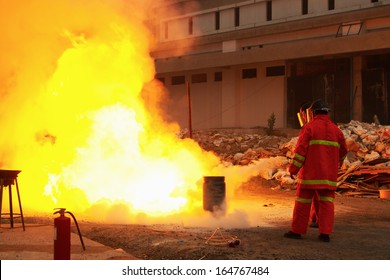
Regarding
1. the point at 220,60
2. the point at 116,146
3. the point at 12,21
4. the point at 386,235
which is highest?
the point at 220,60

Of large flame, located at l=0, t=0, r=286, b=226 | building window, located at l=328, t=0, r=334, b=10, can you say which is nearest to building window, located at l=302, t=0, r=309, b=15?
building window, located at l=328, t=0, r=334, b=10

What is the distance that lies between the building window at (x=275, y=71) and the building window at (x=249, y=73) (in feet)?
2.49

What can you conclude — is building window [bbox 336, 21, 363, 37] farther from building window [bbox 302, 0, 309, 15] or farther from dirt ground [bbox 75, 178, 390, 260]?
dirt ground [bbox 75, 178, 390, 260]

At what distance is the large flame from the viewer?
9.07 metres

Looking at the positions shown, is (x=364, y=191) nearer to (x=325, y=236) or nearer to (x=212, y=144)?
(x=325, y=236)

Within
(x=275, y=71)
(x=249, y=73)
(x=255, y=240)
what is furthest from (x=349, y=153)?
(x=249, y=73)

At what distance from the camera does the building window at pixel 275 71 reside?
23797mm

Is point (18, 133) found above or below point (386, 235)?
above

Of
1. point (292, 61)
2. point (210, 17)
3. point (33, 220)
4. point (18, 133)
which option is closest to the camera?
point (33, 220)

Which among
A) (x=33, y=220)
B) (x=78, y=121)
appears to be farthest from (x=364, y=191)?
(x=33, y=220)

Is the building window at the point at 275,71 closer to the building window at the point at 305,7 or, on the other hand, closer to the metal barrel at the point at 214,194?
the building window at the point at 305,7

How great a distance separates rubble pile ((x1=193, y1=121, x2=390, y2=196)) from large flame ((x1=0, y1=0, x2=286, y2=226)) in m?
4.47

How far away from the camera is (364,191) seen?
1223 centimetres

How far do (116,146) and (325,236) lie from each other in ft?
14.5
